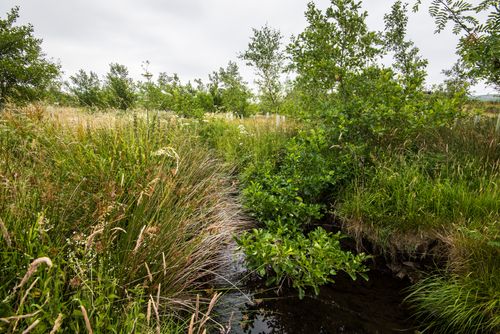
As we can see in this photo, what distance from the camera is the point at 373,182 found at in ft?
12.1

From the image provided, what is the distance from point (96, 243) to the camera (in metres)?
1.29

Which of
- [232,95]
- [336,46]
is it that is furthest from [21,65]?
[336,46]

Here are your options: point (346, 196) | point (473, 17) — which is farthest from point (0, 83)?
point (473, 17)

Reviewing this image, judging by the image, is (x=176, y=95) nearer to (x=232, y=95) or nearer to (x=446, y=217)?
(x=232, y=95)

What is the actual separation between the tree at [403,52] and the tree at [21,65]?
12528 mm

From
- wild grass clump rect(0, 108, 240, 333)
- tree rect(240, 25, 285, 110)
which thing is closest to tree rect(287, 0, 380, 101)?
wild grass clump rect(0, 108, 240, 333)

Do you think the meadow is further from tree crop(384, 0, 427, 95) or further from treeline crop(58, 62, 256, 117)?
treeline crop(58, 62, 256, 117)

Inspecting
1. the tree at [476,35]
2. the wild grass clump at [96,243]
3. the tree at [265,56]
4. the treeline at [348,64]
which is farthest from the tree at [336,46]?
the tree at [265,56]

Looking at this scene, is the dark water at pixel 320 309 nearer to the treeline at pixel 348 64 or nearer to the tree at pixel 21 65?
the treeline at pixel 348 64

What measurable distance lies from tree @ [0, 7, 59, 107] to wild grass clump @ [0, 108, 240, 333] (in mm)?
9804

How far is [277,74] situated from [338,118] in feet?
35.3

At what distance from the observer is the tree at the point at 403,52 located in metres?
4.16

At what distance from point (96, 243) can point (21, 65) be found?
12.9m

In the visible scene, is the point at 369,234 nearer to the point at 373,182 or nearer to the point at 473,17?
the point at 373,182
